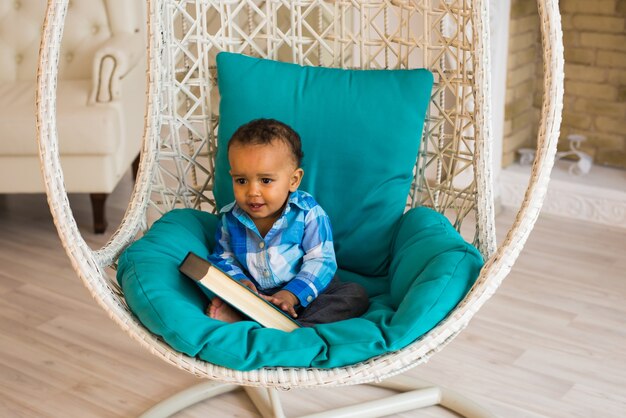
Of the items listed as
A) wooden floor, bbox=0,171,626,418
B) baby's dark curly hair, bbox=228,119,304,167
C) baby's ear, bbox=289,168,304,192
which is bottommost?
wooden floor, bbox=0,171,626,418

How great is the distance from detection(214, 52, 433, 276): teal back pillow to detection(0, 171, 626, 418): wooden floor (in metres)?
0.39

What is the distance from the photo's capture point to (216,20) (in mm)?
3979

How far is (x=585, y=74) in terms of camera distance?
297cm

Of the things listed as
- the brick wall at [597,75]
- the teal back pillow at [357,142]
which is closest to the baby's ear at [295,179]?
the teal back pillow at [357,142]

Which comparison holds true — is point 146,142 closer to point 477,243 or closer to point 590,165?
point 477,243

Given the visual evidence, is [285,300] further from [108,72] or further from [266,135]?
[108,72]

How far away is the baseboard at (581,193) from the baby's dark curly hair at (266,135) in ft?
4.80

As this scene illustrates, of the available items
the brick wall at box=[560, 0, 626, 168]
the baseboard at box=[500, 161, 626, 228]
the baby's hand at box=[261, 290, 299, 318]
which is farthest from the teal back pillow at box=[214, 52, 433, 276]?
the brick wall at box=[560, 0, 626, 168]

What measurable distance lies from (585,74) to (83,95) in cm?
164

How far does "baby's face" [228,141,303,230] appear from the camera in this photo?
161 cm

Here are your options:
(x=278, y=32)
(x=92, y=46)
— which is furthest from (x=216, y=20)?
(x=278, y=32)

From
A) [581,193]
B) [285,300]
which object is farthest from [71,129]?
[581,193]

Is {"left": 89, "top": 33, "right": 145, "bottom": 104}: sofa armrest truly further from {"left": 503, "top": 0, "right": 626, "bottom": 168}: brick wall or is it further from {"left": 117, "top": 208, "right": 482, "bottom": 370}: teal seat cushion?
{"left": 503, "top": 0, "right": 626, "bottom": 168}: brick wall

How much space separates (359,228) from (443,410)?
43 cm
